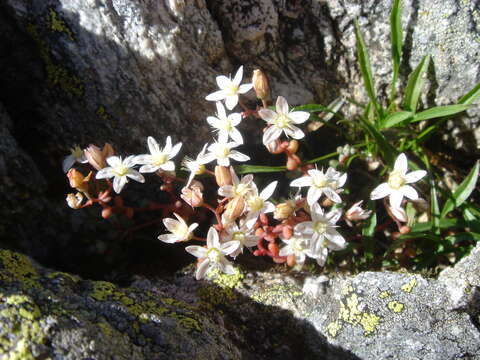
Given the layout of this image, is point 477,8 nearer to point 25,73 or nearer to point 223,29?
point 223,29

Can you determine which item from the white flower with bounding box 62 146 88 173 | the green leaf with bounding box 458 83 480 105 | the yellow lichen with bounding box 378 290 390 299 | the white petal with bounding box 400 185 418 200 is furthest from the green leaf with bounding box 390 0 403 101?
the white flower with bounding box 62 146 88 173

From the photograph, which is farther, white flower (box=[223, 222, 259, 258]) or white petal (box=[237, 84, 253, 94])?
white petal (box=[237, 84, 253, 94])

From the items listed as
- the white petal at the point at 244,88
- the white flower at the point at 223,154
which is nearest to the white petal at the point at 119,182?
the white flower at the point at 223,154

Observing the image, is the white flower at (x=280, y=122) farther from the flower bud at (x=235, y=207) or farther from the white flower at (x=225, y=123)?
the flower bud at (x=235, y=207)

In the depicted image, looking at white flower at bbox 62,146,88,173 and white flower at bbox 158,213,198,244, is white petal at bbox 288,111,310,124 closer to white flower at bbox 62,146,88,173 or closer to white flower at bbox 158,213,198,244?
white flower at bbox 158,213,198,244

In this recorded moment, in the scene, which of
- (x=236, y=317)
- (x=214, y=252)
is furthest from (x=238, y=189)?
(x=236, y=317)

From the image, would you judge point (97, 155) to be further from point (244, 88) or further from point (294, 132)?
point (294, 132)

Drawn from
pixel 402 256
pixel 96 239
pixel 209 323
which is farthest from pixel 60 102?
pixel 402 256
